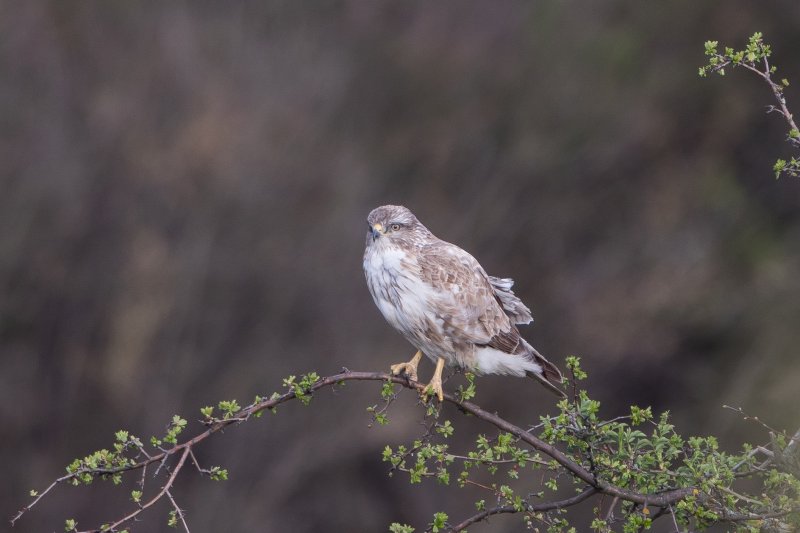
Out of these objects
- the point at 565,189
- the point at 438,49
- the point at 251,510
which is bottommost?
the point at 251,510

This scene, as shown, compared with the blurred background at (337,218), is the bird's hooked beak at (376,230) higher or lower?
lower

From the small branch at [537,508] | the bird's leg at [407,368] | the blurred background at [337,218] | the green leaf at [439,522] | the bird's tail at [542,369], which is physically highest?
the blurred background at [337,218]

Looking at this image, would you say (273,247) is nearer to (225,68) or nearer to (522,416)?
(225,68)

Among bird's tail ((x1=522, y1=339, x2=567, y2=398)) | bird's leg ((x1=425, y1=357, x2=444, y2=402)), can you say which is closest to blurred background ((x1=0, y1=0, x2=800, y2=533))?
bird's tail ((x1=522, y1=339, x2=567, y2=398))

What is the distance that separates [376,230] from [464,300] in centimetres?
50

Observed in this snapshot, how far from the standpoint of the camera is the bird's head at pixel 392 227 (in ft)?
17.3

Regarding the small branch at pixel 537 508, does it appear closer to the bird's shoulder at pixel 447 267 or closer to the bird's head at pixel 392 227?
the bird's shoulder at pixel 447 267

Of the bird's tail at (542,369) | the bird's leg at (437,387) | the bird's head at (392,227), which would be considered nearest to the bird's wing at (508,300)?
the bird's tail at (542,369)

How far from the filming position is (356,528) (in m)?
14.1

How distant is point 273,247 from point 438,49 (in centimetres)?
326

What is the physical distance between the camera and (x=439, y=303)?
5062 mm

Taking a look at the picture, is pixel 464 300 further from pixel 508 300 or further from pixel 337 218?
pixel 337 218

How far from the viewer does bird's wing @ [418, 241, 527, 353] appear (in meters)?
5.10

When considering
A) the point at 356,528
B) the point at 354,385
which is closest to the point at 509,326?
the point at 354,385
